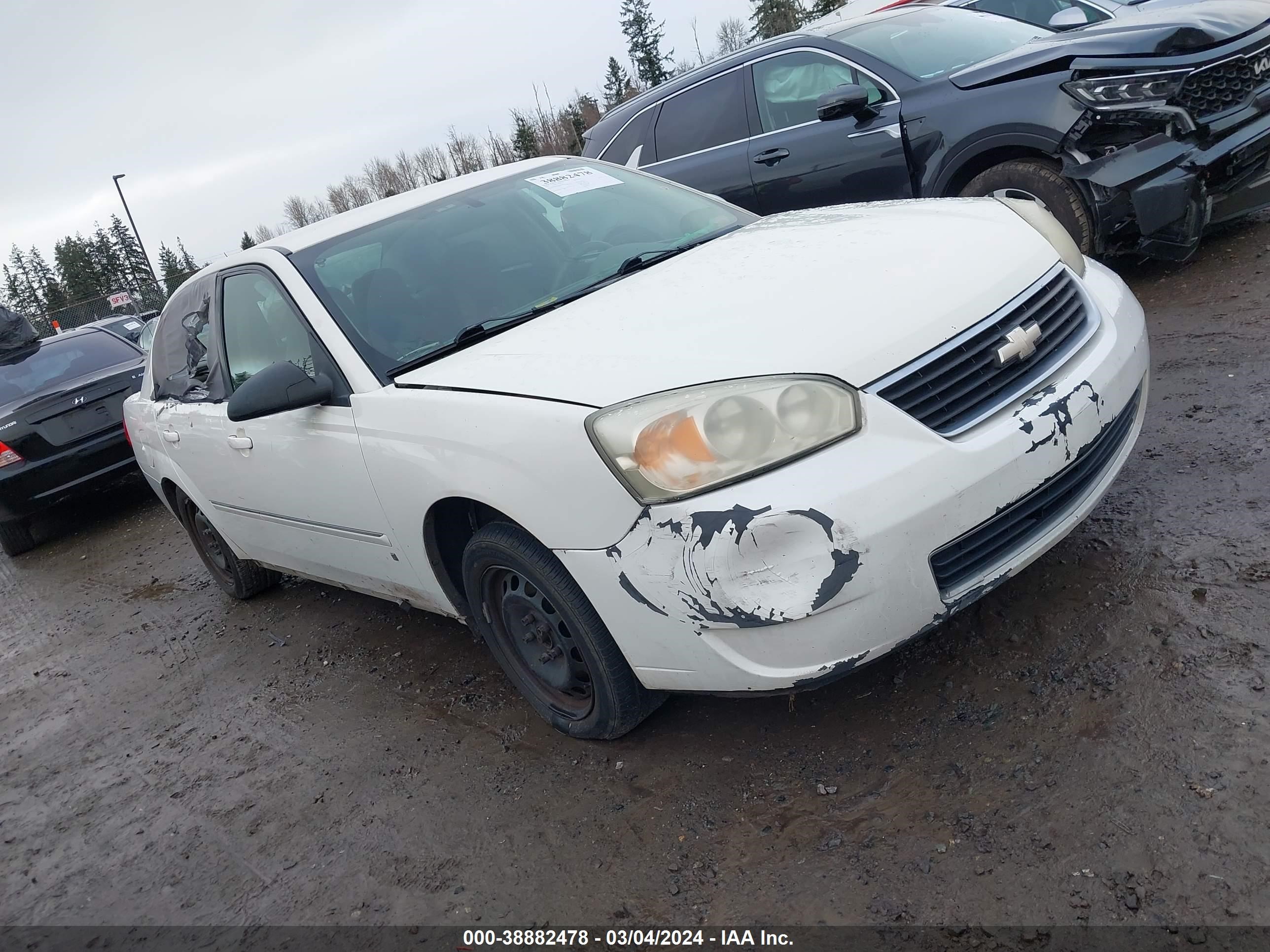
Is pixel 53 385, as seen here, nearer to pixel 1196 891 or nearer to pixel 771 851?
pixel 771 851

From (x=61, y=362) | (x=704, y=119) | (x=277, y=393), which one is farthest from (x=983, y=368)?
(x=61, y=362)

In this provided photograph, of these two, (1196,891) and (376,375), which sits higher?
(376,375)

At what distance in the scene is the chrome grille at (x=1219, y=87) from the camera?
15.5ft

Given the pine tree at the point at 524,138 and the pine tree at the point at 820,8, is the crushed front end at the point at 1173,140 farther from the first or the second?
the pine tree at the point at 524,138

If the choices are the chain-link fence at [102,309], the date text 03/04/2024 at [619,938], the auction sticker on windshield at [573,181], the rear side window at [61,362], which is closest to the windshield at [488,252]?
the auction sticker on windshield at [573,181]

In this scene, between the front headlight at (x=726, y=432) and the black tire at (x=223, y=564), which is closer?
the front headlight at (x=726, y=432)

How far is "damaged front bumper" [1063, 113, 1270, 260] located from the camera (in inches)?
185

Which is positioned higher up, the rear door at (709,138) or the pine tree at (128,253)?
the pine tree at (128,253)

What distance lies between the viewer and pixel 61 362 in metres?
8.40

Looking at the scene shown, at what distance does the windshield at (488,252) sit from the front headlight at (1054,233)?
39.0 inches

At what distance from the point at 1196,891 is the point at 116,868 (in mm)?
2967

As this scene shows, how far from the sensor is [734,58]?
654 centimetres

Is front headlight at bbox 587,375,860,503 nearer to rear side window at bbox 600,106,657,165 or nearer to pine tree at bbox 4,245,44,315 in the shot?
rear side window at bbox 600,106,657,165

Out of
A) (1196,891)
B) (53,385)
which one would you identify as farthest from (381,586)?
(53,385)
